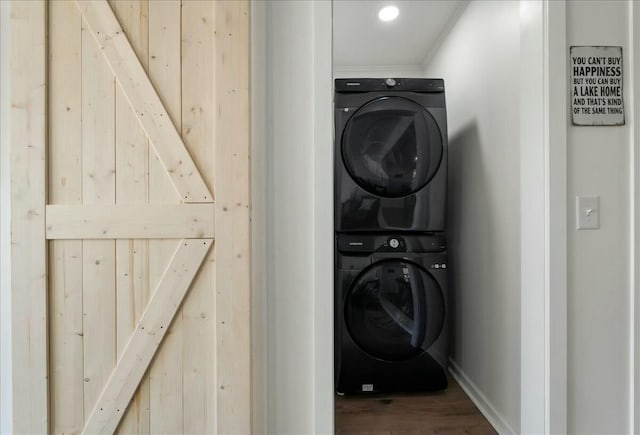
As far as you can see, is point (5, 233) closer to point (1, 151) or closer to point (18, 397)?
point (1, 151)

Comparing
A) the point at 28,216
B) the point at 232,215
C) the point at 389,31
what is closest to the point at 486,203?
the point at 232,215

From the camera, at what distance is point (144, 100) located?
1.23 m

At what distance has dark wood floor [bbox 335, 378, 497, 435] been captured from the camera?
1.69 meters

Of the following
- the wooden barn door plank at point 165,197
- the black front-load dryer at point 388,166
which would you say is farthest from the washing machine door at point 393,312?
the wooden barn door plank at point 165,197

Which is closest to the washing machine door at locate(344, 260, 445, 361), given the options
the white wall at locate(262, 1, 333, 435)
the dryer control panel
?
the dryer control panel

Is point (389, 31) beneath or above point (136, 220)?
above

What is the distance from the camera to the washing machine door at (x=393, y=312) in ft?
6.16

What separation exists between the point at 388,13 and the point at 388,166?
1.24 meters

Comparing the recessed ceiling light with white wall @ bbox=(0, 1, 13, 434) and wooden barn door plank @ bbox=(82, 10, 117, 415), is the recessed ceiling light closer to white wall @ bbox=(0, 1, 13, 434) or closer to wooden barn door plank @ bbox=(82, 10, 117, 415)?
wooden barn door plank @ bbox=(82, 10, 117, 415)

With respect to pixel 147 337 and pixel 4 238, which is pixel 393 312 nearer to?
pixel 147 337

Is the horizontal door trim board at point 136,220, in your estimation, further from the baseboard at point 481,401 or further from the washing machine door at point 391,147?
the baseboard at point 481,401
